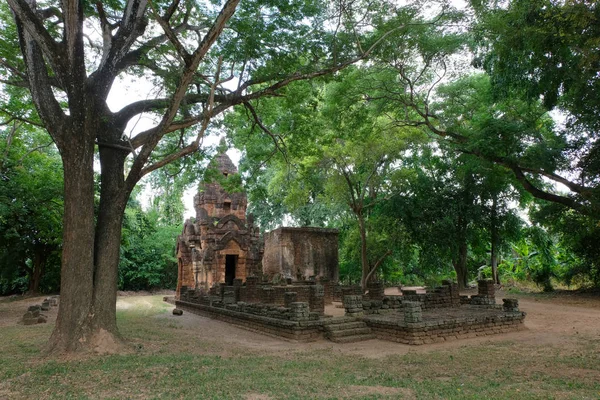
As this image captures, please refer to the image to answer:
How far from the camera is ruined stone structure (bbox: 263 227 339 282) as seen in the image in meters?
23.2

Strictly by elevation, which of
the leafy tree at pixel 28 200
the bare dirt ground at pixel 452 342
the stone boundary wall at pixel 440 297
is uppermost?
the leafy tree at pixel 28 200

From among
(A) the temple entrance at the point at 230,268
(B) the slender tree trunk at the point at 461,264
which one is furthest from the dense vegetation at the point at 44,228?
(B) the slender tree trunk at the point at 461,264

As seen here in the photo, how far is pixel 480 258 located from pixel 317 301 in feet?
65.8

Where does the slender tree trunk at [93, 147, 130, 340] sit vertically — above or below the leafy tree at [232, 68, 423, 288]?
below

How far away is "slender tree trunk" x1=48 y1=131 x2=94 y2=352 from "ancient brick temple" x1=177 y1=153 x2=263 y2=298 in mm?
11613

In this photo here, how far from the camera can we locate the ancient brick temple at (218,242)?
20272 mm

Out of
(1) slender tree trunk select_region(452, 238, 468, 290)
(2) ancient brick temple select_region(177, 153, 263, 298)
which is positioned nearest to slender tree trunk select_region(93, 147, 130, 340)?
(2) ancient brick temple select_region(177, 153, 263, 298)

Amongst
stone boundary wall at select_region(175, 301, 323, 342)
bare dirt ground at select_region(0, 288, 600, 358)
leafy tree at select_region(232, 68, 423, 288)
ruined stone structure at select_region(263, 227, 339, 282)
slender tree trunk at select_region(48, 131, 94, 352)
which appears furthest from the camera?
ruined stone structure at select_region(263, 227, 339, 282)

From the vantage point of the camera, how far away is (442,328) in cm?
Answer: 984

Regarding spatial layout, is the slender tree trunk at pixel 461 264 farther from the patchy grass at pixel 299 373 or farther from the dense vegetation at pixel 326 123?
the patchy grass at pixel 299 373

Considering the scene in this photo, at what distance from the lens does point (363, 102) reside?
1625 cm

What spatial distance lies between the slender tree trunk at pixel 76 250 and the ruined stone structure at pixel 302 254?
15.2 m

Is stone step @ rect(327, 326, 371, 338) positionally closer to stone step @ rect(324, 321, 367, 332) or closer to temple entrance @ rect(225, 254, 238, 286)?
stone step @ rect(324, 321, 367, 332)

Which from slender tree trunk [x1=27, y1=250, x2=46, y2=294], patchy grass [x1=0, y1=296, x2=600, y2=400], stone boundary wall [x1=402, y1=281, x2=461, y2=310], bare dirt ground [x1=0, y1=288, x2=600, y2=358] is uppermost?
slender tree trunk [x1=27, y1=250, x2=46, y2=294]
